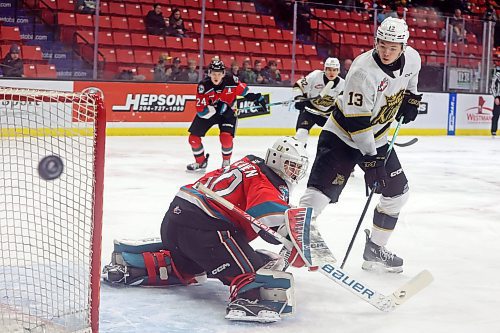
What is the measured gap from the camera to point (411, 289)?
2.98m

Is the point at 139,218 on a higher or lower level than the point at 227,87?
lower

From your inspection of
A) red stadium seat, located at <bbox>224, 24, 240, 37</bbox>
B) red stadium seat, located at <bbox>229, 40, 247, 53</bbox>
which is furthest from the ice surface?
red stadium seat, located at <bbox>224, 24, 240, 37</bbox>

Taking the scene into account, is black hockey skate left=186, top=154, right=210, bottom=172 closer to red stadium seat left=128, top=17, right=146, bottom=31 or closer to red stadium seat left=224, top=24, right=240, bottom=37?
red stadium seat left=128, top=17, right=146, bottom=31

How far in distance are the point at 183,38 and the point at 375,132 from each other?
7201mm

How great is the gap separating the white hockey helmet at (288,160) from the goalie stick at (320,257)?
0.21 meters

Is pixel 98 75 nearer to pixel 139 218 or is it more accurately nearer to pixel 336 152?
pixel 139 218

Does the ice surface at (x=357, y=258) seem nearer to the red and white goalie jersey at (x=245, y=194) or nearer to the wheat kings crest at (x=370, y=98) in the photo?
the red and white goalie jersey at (x=245, y=194)

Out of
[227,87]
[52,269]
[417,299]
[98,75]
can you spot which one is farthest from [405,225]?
[98,75]

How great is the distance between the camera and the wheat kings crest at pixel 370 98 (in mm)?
3377

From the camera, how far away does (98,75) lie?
960cm

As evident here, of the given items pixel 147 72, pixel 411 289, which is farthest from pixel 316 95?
pixel 411 289

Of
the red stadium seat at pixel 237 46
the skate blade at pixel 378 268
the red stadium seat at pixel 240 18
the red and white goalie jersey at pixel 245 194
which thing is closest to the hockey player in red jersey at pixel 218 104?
the skate blade at pixel 378 268

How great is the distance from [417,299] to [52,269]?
138 centimetres

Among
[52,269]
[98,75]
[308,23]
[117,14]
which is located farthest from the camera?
A: [308,23]
